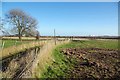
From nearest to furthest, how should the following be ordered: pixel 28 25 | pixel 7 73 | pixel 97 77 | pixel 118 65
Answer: pixel 7 73 → pixel 97 77 → pixel 118 65 → pixel 28 25

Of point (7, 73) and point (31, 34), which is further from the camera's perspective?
point (31, 34)

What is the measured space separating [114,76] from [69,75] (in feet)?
9.88

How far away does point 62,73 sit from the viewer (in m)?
16.9

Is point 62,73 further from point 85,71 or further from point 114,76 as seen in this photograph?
point 114,76

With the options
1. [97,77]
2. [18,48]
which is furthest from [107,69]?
[18,48]

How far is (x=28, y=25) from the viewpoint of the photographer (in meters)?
66.8

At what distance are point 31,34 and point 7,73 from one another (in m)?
53.5

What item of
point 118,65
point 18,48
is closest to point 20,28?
point 18,48

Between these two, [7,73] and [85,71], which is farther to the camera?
[85,71]

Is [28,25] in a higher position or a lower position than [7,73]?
higher

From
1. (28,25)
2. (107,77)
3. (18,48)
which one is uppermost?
(28,25)

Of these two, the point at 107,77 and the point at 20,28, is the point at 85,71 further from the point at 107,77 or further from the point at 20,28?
the point at 20,28

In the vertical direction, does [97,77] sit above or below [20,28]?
below

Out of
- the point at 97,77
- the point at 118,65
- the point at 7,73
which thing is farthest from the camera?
the point at 118,65
